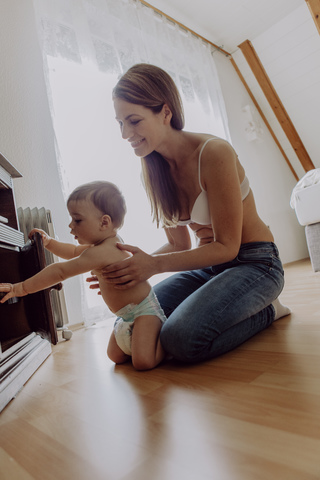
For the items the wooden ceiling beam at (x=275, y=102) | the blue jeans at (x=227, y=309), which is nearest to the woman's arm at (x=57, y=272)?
the blue jeans at (x=227, y=309)

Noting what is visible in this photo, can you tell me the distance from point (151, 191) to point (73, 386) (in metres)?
0.72

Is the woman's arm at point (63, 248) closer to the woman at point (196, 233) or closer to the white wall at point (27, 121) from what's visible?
the woman at point (196, 233)

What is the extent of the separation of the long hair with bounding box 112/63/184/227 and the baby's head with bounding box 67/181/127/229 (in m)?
0.23

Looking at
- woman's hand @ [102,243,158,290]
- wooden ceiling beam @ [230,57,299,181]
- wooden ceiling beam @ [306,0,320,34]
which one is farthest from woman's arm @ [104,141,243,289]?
wooden ceiling beam @ [230,57,299,181]

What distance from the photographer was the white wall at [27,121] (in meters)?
1.98

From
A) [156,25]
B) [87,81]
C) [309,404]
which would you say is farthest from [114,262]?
[156,25]

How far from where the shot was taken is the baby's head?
1077 millimetres

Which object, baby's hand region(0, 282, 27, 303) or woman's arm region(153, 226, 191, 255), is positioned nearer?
baby's hand region(0, 282, 27, 303)

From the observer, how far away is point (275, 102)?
12.4 feet

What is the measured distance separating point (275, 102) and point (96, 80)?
2231 mm

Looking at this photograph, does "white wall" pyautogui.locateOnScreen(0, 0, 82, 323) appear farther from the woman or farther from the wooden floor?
the wooden floor

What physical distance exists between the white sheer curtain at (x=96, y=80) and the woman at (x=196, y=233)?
3.14 feet

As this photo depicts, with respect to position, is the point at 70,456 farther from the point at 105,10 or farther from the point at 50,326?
the point at 105,10

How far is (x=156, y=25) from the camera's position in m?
2.88
